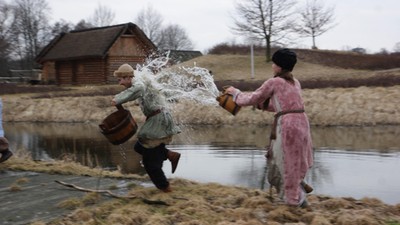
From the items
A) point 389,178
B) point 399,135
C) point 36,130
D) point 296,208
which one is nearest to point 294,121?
point 296,208

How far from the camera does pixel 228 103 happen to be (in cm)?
639

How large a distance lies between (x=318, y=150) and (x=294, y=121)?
8.29 meters

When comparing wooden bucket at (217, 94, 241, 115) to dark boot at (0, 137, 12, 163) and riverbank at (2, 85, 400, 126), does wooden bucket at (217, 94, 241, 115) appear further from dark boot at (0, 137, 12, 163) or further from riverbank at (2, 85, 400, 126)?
riverbank at (2, 85, 400, 126)

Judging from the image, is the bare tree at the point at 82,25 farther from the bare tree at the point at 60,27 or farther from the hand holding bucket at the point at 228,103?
the hand holding bucket at the point at 228,103

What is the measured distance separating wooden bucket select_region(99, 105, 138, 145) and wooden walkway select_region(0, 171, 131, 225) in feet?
2.28

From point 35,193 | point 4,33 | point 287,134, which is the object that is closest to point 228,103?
point 287,134

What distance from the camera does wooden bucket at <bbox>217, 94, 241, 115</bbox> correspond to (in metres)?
6.36

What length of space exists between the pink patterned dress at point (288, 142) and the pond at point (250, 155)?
2.57 m

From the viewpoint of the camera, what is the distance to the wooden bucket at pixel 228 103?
6355 mm

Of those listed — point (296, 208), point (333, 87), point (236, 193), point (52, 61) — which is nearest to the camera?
point (296, 208)

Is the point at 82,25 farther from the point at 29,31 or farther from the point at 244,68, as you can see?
the point at 244,68

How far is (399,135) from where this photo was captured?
16828mm

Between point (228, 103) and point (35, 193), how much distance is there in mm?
2913

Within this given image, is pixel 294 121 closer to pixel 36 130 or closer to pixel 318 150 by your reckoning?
pixel 318 150
